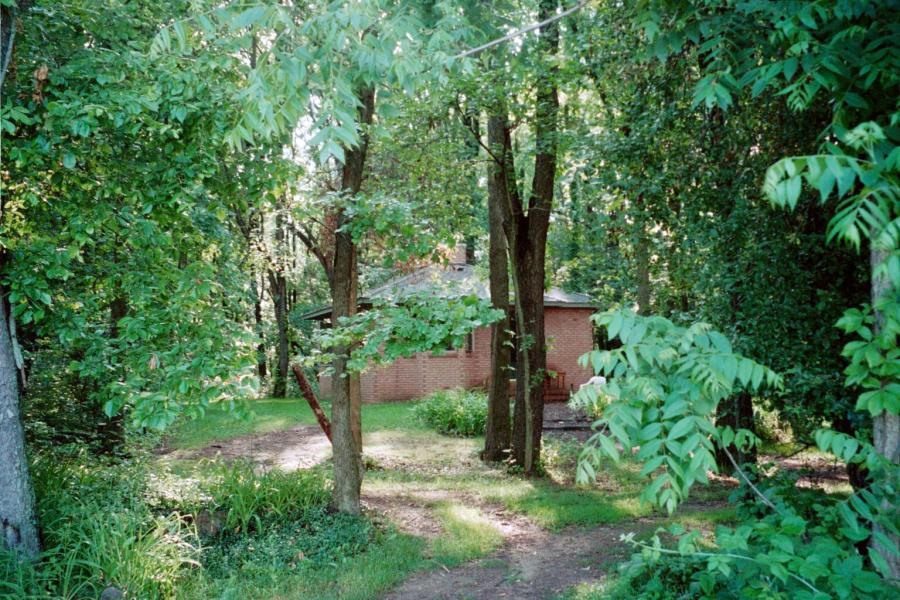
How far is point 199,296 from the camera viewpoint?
5.76 metres

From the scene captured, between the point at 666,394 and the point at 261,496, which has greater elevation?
the point at 666,394

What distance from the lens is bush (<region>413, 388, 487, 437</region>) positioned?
15.3 meters

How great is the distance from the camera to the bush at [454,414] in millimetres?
15312

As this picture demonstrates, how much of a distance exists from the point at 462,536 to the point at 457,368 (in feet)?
47.4

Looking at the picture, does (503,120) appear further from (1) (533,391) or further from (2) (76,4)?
(2) (76,4)

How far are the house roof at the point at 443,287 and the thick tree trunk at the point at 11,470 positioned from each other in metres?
3.35

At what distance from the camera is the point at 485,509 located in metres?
8.80

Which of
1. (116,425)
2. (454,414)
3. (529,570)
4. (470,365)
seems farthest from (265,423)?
(529,570)

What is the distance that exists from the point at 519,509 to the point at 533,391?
2784 millimetres

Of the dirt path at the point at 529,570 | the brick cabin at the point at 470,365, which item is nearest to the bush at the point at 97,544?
the dirt path at the point at 529,570

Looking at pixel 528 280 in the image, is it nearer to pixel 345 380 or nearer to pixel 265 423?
pixel 345 380

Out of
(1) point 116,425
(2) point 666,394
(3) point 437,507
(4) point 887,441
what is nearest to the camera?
(2) point 666,394

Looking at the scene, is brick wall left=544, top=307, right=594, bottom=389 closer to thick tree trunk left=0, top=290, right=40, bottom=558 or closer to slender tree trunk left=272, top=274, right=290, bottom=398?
slender tree trunk left=272, top=274, right=290, bottom=398

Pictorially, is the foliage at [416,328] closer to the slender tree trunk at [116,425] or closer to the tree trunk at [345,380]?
the tree trunk at [345,380]
